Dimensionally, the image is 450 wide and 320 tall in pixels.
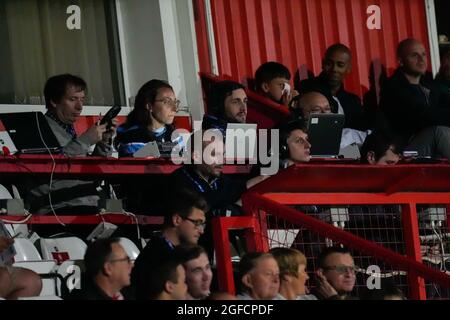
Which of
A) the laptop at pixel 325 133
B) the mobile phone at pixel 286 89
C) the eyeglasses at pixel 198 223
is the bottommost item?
the eyeglasses at pixel 198 223

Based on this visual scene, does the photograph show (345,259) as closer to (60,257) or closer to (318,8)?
(60,257)

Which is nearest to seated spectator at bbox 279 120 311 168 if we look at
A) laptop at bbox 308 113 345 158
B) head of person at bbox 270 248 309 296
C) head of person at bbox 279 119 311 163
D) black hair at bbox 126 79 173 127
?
head of person at bbox 279 119 311 163

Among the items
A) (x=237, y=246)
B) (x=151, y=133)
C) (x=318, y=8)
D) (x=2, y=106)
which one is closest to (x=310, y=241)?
(x=237, y=246)

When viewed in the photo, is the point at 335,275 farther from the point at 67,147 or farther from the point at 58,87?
the point at 58,87

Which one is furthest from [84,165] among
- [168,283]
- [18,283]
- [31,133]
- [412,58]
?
[412,58]

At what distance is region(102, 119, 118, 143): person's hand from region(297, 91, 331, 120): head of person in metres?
2.11

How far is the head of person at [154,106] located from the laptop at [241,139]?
51 cm

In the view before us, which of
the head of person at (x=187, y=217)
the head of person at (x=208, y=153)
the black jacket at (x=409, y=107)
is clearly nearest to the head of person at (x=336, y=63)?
the black jacket at (x=409, y=107)

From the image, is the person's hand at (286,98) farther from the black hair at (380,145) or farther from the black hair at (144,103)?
the black hair at (144,103)

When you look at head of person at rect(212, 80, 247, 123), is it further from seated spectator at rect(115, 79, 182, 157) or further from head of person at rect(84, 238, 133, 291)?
head of person at rect(84, 238, 133, 291)

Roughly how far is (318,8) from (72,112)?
484 centimetres

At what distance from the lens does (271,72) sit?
15.2 m

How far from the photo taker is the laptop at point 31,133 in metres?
12.5

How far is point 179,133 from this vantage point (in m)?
14.1
